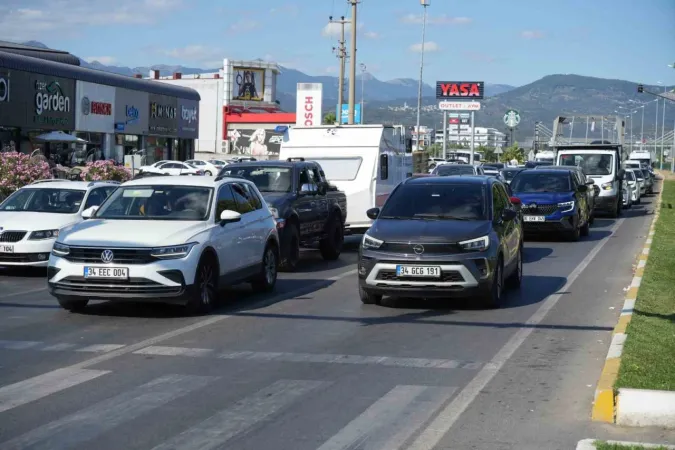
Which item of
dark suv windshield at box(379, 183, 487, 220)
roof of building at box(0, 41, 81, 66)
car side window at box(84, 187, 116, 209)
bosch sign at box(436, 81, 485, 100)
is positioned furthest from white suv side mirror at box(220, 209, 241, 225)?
bosch sign at box(436, 81, 485, 100)

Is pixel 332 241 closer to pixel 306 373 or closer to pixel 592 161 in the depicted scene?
pixel 306 373

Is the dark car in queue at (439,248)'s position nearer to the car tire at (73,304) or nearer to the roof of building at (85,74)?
the car tire at (73,304)

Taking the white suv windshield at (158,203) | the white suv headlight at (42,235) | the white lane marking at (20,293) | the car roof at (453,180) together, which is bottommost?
the white lane marking at (20,293)

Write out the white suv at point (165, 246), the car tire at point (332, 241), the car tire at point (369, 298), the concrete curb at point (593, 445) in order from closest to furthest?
the concrete curb at point (593, 445) → the white suv at point (165, 246) → the car tire at point (369, 298) → the car tire at point (332, 241)

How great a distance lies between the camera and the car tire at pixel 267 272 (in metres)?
14.6

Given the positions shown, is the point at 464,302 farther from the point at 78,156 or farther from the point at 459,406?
the point at 78,156

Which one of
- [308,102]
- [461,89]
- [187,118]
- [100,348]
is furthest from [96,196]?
[461,89]

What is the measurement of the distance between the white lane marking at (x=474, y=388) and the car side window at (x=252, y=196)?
4.27m

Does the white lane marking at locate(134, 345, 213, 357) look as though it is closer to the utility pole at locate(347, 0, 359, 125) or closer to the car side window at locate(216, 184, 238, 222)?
the car side window at locate(216, 184, 238, 222)

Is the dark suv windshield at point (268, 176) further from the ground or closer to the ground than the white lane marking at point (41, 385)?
further from the ground

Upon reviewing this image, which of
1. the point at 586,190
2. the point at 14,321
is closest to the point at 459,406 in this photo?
the point at 14,321

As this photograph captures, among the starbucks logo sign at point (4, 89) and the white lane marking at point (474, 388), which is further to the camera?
the starbucks logo sign at point (4, 89)

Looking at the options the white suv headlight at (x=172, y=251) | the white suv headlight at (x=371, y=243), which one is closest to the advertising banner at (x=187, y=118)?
the white suv headlight at (x=371, y=243)

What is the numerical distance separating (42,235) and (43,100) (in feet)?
101
